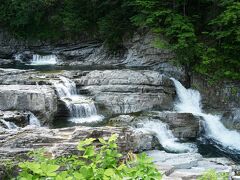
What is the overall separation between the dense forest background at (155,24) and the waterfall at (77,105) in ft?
15.2

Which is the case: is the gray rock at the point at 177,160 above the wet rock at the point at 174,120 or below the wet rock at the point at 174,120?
below

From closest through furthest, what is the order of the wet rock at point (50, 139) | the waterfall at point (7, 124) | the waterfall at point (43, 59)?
1. the wet rock at point (50, 139)
2. the waterfall at point (7, 124)
3. the waterfall at point (43, 59)

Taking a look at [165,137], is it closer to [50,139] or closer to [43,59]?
[50,139]

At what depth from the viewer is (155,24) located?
57.8 feet

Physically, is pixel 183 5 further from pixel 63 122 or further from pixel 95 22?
pixel 63 122

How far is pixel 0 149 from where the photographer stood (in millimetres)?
8102

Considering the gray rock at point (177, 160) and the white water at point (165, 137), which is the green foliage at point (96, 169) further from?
the white water at point (165, 137)

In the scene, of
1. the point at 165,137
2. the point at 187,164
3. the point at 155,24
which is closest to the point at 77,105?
the point at 165,137

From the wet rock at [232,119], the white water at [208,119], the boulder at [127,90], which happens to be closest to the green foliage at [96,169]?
the white water at [208,119]

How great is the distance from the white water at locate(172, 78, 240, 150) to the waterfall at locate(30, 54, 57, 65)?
10074 millimetres

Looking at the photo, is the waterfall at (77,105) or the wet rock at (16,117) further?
the waterfall at (77,105)

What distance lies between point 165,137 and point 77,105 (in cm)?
347

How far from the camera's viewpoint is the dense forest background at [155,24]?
51.9 feet

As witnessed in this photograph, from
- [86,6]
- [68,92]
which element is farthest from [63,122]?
[86,6]
